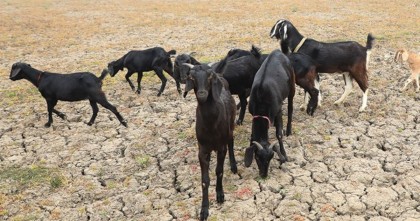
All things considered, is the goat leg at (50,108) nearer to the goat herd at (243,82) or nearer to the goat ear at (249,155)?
the goat herd at (243,82)

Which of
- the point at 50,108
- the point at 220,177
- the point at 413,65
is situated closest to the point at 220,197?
the point at 220,177

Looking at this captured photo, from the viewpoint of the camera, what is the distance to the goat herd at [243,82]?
20.0 ft

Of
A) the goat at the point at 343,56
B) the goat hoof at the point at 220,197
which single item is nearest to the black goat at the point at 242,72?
the goat at the point at 343,56

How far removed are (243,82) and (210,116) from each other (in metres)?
3.36

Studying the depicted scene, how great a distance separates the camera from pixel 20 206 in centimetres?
686

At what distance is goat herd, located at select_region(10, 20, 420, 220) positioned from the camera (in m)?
6.09

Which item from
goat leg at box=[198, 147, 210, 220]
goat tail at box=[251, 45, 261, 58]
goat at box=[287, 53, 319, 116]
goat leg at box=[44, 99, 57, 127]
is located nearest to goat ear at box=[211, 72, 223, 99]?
goat leg at box=[198, 147, 210, 220]

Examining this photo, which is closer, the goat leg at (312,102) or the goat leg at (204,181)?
the goat leg at (204,181)

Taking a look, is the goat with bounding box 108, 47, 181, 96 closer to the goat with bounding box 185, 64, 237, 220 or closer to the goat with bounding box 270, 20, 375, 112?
the goat with bounding box 270, 20, 375, 112

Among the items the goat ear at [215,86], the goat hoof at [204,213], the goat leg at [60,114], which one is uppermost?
the goat ear at [215,86]

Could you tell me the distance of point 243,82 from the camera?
9008mm

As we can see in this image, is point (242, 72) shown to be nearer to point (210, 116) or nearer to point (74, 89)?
point (210, 116)

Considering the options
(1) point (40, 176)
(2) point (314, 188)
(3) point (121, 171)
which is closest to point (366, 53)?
(2) point (314, 188)

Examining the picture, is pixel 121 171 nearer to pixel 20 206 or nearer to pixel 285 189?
pixel 20 206
